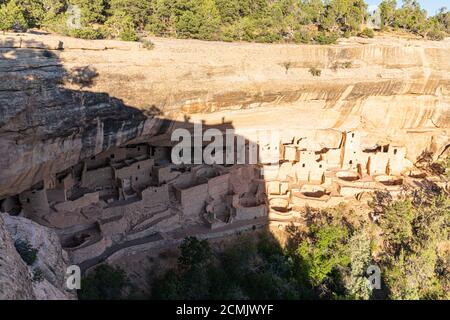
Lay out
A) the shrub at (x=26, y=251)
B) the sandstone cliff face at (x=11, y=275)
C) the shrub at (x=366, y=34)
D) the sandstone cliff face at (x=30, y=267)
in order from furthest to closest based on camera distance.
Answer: the shrub at (x=366, y=34)
the shrub at (x=26, y=251)
the sandstone cliff face at (x=30, y=267)
the sandstone cliff face at (x=11, y=275)

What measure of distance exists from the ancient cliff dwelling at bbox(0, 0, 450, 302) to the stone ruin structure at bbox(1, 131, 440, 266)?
5cm

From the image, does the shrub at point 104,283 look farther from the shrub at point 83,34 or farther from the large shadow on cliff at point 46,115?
the shrub at point 83,34

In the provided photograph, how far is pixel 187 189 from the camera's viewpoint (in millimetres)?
12766

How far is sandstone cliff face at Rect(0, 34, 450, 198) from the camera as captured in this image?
891 cm

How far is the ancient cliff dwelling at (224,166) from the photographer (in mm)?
9312

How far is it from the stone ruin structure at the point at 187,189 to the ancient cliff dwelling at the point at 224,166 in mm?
53

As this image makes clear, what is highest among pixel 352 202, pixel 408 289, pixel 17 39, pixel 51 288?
pixel 17 39

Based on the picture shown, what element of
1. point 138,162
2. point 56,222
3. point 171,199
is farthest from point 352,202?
point 56,222

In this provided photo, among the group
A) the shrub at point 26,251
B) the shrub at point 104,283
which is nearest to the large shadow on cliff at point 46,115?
the shrub at point 104,283

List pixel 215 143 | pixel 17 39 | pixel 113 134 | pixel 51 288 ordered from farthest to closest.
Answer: pixel 215 143, pixel 113 134, pixel 17 39, pixel 51 288

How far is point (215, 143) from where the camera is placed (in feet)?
46.6

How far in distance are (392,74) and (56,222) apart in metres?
11.8

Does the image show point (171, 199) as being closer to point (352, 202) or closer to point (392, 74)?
point (352, 202)

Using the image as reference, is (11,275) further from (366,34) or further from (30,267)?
(366,34)
